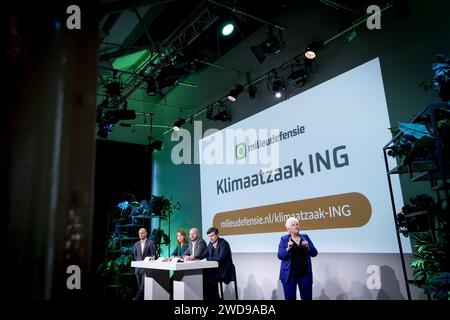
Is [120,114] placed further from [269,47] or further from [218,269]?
[218,269]

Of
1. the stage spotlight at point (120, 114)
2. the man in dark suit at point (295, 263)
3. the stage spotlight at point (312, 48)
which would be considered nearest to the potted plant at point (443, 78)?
the man in dark suit at point (295, 263)

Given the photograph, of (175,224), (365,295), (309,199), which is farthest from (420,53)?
(175,224)

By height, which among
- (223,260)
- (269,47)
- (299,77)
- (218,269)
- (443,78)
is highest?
(269,47)

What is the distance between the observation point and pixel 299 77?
17.2 ft

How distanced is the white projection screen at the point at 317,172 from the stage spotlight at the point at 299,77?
0.23 meters

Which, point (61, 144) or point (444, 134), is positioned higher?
point (444, 134)

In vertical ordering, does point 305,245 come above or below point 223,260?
above

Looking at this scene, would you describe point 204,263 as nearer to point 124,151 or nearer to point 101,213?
point 101,213

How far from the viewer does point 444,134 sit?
7.59 feet

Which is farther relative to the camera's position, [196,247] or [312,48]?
[196,247]

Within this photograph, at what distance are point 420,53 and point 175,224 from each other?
245 inches

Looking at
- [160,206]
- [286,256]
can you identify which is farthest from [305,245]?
[160,206]

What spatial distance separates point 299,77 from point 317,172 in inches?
58.5

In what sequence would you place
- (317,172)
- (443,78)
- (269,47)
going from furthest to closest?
(269,47)
(317,172)
(443,78)
